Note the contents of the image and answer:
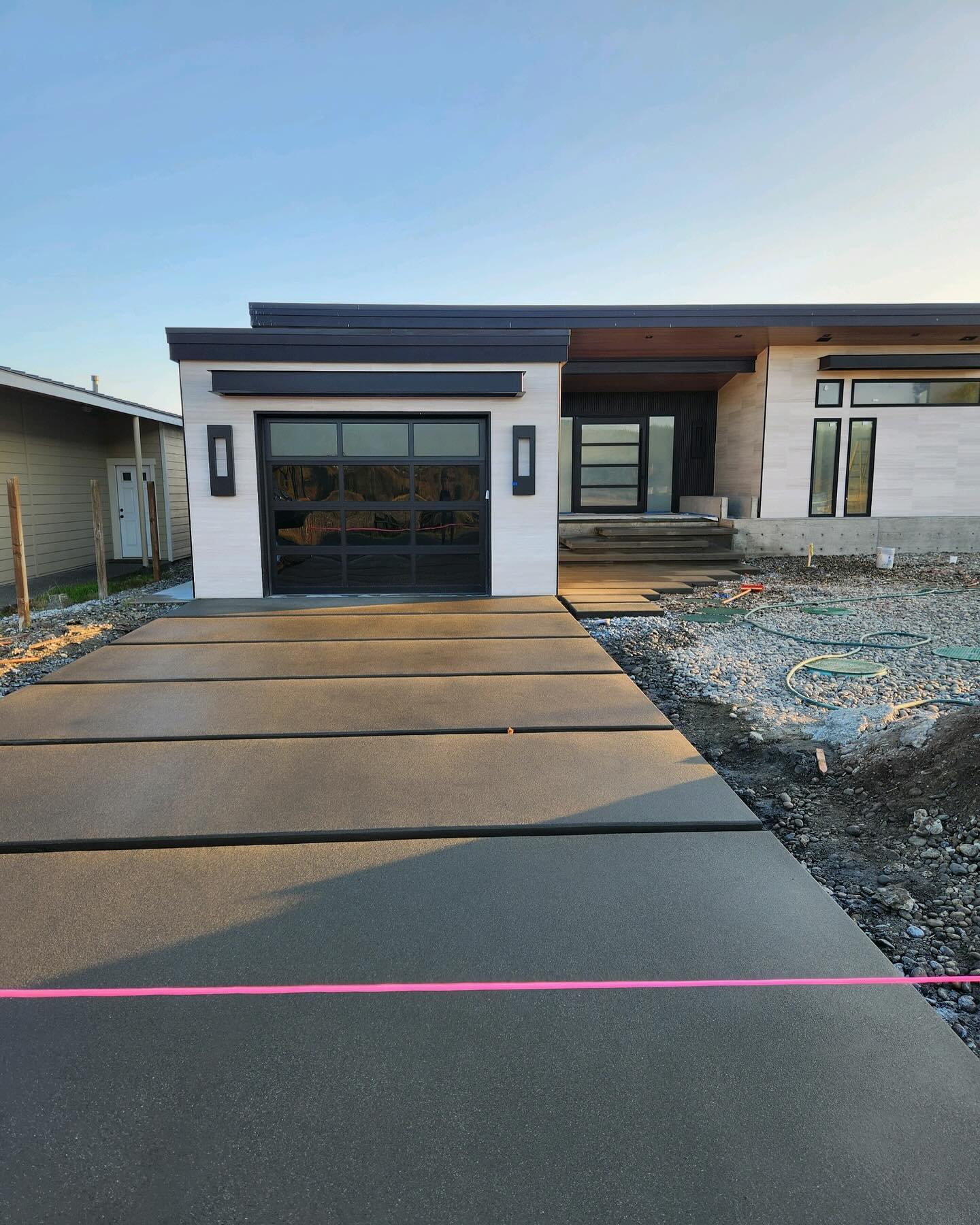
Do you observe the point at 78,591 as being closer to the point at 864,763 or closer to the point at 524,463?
the point at 524,463

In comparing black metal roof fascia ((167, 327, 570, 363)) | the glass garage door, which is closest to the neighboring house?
black metal roof fascia ((167, 327, 570, 363))

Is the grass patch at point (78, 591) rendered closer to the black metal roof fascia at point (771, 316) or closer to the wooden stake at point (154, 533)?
the wooden stake at point (154, 533)

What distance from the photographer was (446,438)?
858cm

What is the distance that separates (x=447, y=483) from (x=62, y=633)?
4497 millimetres

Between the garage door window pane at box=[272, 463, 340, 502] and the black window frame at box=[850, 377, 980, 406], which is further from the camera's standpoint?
the black window frame at box=[850, 377, 980, 406]

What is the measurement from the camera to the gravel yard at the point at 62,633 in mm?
5973

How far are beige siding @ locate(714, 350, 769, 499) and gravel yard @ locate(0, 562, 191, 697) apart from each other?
Result: 977cm

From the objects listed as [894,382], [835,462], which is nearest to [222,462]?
[835,462]

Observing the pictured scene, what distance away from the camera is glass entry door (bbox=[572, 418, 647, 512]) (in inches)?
558

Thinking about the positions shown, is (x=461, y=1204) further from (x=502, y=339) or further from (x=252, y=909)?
(x=502, y=339)

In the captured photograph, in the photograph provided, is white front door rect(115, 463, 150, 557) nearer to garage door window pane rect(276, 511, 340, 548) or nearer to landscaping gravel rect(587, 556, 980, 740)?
garage door window pane rect(276, 511, 340, 548)

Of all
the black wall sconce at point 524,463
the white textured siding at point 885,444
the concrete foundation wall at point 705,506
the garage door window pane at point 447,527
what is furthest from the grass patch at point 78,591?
the white textured siding at point 885,444

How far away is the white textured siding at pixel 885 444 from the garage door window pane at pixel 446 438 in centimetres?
613

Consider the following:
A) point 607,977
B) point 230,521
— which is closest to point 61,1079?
point 607,977
